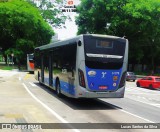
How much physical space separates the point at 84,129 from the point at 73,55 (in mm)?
6094

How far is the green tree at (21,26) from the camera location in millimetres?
64688

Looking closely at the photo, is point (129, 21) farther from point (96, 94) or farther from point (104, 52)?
point (96, 94)

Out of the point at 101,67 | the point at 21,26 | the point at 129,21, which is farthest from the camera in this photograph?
the point at 21,26

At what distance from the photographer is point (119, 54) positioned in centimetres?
1622

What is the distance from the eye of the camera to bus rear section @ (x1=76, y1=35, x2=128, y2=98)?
611 inches

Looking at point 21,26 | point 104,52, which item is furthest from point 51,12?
point 104,52

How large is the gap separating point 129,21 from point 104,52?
4589cm

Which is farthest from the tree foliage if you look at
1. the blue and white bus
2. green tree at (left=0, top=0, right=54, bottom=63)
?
the blue and white bus

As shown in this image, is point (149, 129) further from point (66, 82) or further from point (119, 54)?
point (66, 82)

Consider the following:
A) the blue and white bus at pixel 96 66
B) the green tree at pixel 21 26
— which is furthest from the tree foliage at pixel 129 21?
the blue and white bus at pixel 96 66

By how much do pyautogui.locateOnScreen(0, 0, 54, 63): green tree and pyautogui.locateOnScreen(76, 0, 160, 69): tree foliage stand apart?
29.4 ft

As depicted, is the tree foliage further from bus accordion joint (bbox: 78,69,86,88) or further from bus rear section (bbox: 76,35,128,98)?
bus accordion joint (bbox: 78,69,86,88)

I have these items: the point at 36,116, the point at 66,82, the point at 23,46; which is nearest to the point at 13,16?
the point at 23,46

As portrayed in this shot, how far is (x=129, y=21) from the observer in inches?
2379
